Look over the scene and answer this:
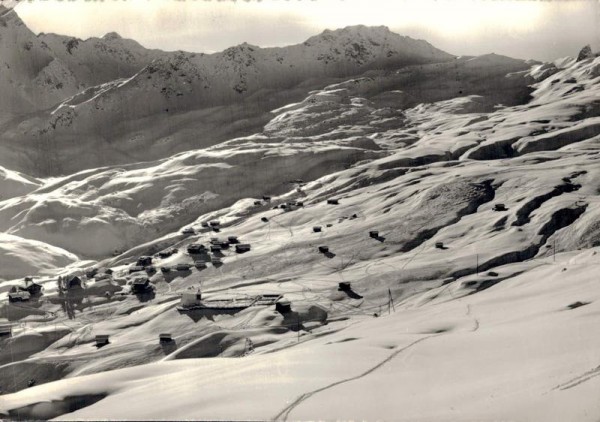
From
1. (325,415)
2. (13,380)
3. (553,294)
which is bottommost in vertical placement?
(13,380)

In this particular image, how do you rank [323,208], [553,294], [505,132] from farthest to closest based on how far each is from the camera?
1. [505,132]
2. [323,208]
3. [553,294]

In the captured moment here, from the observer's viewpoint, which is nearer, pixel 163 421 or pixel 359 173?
pixel 163 421

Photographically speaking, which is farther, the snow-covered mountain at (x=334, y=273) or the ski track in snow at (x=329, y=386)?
the snow-covered mountain at (x=334, y=273)

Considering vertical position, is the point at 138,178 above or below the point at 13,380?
above

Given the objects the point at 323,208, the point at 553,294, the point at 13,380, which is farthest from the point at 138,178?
the point at 553,294

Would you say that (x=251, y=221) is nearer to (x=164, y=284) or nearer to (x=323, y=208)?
(x=323, y=208)

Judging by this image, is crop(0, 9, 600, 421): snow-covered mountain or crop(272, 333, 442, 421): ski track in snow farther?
crop(0, 9, 600, 421): snow-covered mountain

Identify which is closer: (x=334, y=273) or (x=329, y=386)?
(x=329, y=386)

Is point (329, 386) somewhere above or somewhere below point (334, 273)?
above
